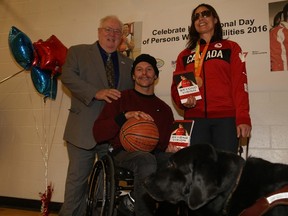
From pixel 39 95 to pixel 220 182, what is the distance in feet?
10.1

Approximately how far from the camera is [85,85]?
258cm

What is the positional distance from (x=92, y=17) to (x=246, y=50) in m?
1.84

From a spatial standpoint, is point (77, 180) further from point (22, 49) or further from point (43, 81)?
point (22, 49)

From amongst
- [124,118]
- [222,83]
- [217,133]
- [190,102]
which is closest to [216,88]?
[222,83]

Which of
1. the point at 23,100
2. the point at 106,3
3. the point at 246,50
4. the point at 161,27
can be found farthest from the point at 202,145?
Result: the point at 23,100

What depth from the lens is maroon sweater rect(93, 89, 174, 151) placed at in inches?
89.7

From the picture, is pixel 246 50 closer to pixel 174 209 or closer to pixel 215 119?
pixel 215 119

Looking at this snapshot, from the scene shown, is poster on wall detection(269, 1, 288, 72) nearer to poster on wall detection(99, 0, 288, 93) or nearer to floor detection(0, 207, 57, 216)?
poster on wall detection(99, 0, 288, 93)

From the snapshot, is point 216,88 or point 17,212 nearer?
point 216,88

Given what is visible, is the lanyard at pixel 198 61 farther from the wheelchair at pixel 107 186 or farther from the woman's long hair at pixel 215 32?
the wheelchair at pixel 107 186

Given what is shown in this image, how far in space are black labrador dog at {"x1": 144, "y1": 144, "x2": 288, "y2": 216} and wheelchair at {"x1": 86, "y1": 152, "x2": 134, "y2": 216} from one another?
0.59 meters

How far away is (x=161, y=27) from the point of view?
11.0 feet

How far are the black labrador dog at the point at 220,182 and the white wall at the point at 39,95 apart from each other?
76.3 inches

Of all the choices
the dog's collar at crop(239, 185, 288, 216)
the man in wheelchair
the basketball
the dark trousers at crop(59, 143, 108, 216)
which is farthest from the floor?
the dog's collar at crop(239, 185, 288, 216)
